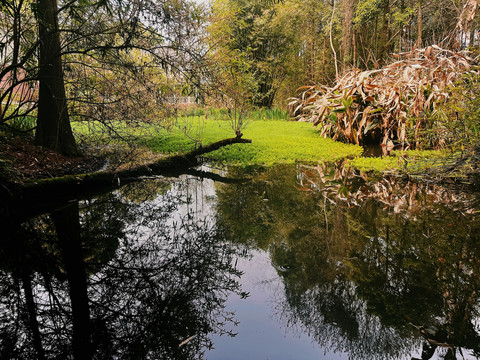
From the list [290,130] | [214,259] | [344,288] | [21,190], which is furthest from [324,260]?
[290,130]

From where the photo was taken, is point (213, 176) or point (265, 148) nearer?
point (213, 176)

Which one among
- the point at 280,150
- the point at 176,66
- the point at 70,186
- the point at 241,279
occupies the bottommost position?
the point at 241,279

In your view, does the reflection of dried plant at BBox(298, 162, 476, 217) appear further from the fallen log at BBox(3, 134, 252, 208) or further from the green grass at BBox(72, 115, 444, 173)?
the fallen log at BBox(3, 134, 252, 208)

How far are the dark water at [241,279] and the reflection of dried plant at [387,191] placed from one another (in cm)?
A: 6

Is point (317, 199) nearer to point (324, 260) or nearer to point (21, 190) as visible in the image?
point (324, 260)

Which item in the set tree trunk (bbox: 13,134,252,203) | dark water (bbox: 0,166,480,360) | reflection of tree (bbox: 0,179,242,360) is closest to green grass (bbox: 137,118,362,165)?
tree trunk (bbox: 13,134,252,203)

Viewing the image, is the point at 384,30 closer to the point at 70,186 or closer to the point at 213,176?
the point at 213,176

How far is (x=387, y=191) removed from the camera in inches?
173

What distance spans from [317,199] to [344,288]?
2102 millimetres

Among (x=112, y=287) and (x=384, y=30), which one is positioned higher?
(x=384, y=30)

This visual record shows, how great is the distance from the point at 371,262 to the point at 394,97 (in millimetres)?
6647

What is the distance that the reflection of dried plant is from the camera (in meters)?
3.72

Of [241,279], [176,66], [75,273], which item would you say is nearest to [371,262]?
[241,279]

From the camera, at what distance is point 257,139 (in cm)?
938
